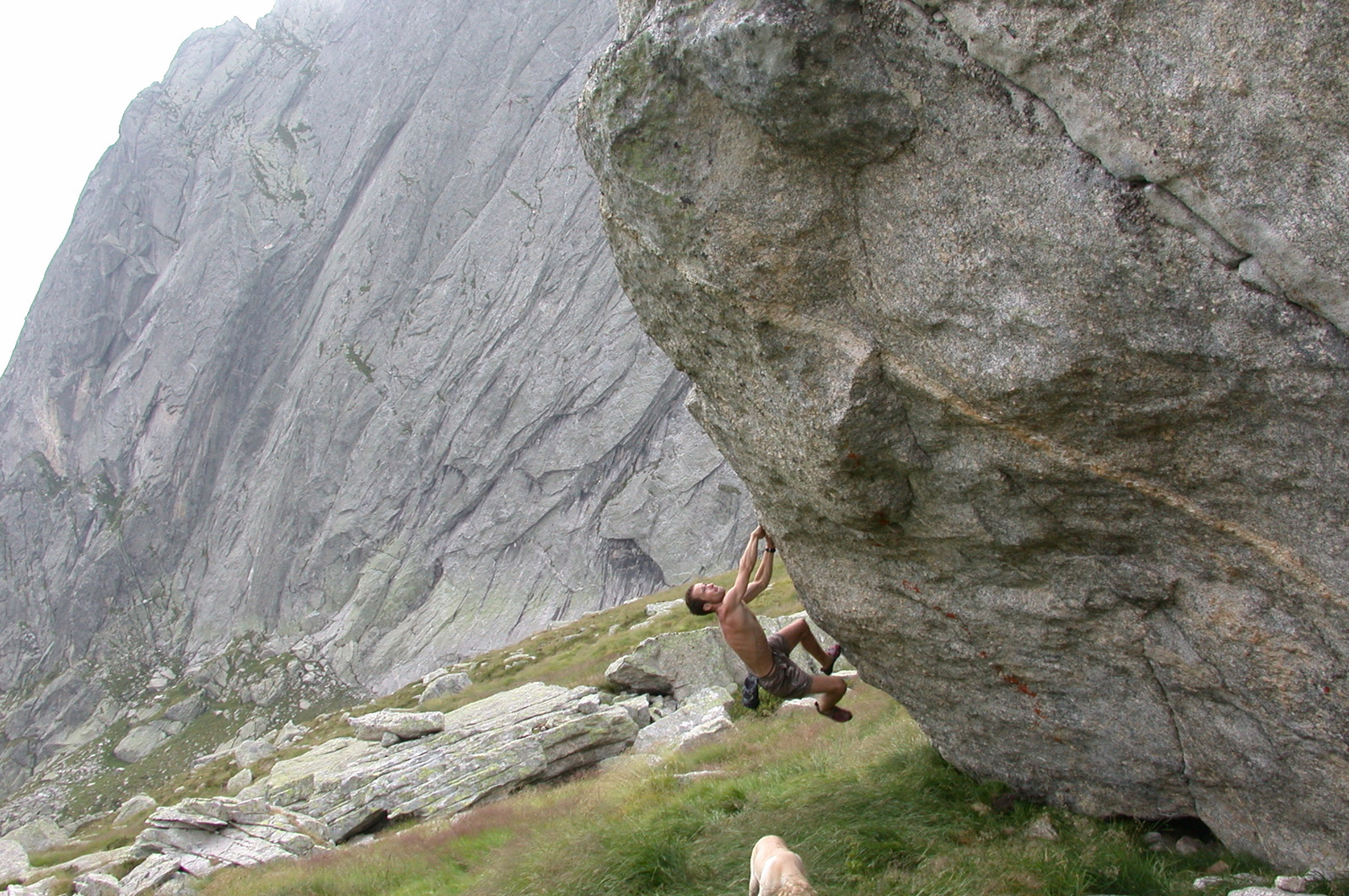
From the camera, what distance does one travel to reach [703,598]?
1065 cm

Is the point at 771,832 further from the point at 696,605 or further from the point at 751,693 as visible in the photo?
the point at 696,605

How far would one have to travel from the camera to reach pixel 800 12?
6.22 metres

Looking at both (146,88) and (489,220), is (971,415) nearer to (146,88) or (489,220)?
(489,220)

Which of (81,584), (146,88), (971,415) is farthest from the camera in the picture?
(146,88)

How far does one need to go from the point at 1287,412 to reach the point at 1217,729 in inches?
124

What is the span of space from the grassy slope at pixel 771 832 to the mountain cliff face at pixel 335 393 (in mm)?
53238

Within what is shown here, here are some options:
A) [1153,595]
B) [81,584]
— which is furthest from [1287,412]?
[81,584]

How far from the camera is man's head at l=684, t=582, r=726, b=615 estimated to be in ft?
34.7

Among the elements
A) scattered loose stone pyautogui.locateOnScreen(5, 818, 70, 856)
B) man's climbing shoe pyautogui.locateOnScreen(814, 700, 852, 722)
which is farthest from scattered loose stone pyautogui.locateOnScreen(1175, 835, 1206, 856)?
scattered loose stone pyautogui.locateOnScreen(5, 818, 70, 856)

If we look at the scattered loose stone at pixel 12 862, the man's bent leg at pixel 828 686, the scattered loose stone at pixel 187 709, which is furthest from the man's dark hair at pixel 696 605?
the scattered loose stone at pixel 187 709

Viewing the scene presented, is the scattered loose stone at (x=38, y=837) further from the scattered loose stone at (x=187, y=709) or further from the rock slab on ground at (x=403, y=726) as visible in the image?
the scattered loose stone at (x=187, y=709)

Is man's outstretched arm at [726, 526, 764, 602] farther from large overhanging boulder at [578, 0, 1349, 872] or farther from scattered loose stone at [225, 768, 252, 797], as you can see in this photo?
scattered loose stone at [225, 768, 252, 797]

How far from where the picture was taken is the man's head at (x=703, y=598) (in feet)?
34.7

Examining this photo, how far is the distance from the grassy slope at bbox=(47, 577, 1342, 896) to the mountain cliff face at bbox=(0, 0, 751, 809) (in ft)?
175
